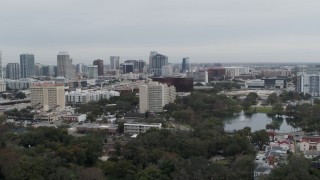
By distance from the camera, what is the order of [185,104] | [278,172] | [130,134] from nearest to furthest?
1. [278,172]
2. [130,134]
3. [185,104]

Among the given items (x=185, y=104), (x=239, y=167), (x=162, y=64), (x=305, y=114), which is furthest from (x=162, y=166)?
(x=162, y=64)

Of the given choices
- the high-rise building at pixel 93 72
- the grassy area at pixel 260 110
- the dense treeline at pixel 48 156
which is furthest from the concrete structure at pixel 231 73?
the dense treeline at pixel 48 156

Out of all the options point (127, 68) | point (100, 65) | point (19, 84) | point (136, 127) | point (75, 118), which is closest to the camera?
point (136, 127)

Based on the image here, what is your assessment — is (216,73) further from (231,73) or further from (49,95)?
(49,95)

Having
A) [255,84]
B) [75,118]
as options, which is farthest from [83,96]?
[255,84]

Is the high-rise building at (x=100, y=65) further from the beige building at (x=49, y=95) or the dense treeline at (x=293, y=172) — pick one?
the dense treeline at (x=293, y=172)

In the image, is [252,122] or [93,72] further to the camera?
[93,72]

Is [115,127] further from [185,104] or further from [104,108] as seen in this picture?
[185,104]
